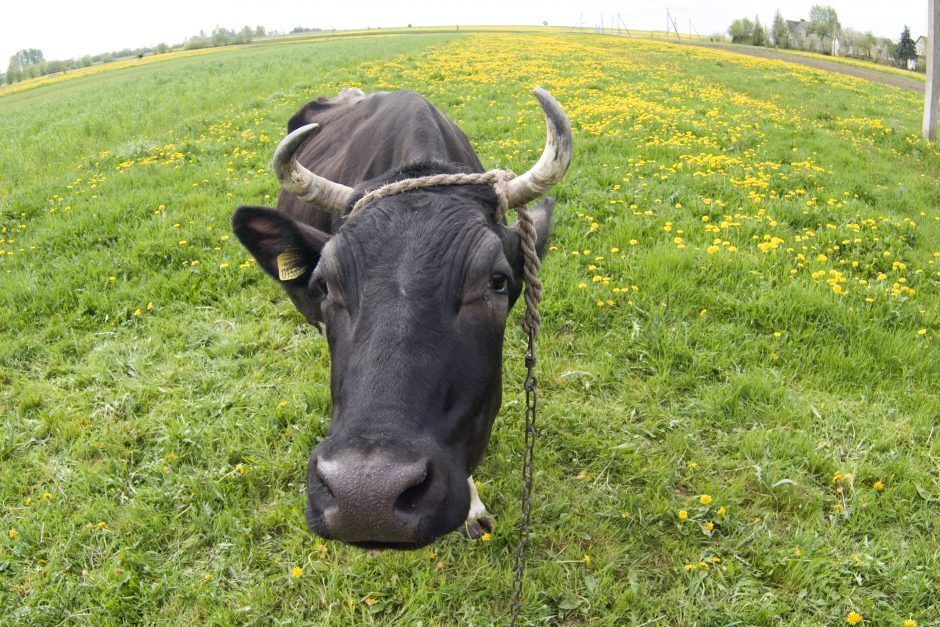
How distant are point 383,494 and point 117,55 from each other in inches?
3841

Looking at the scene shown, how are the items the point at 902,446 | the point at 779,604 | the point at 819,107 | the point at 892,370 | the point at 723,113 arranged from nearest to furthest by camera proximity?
the point at 779,604, the point at 902,446, the point at 892,370, the point at 723,113, the point at 819,107

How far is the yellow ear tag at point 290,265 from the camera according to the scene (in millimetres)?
3021

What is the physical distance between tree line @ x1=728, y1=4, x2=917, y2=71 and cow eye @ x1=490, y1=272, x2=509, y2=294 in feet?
228

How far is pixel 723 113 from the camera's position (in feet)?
41.8

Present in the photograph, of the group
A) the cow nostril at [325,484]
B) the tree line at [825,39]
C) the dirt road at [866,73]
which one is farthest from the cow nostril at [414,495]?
the tree line at [825,39]

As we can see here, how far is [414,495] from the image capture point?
6.30ft

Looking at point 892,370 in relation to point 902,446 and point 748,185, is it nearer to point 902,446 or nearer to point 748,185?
point 902,446

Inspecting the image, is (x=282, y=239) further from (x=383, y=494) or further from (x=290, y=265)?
(x=383, y=494)

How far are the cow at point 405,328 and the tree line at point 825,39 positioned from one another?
6943cm

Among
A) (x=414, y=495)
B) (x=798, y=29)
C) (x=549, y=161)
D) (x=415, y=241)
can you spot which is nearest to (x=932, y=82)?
(x=549, y=161)

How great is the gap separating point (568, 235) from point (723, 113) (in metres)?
8.57

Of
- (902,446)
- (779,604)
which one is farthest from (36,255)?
(902,446)

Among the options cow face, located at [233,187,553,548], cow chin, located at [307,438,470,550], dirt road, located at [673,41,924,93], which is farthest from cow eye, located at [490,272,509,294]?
dirt road, located at [673,41,924,93]

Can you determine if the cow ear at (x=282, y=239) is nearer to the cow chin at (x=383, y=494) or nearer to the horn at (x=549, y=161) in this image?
the horn at (x=549, y=161)
